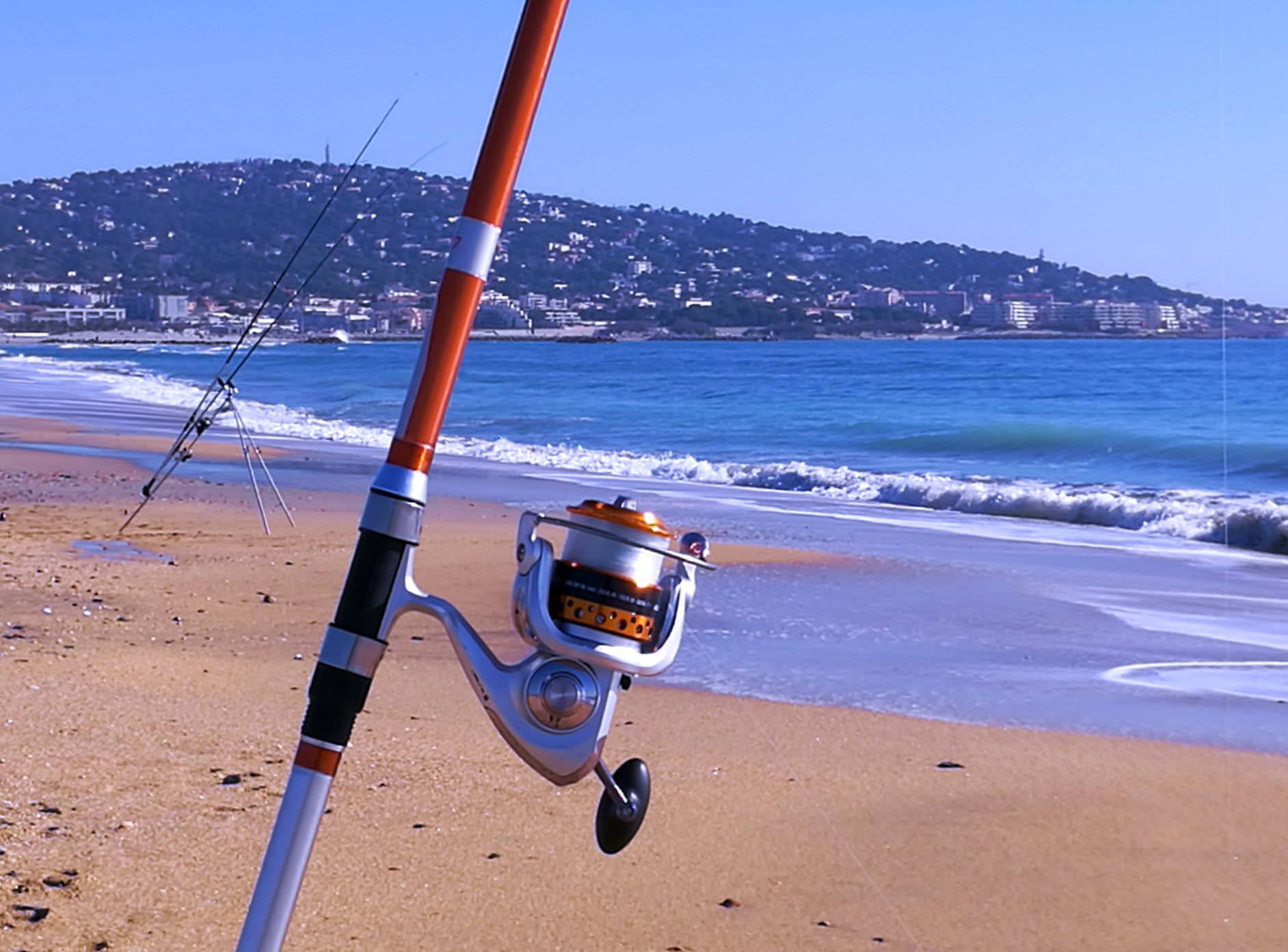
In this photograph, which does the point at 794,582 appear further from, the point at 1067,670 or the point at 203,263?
the point at 203,263

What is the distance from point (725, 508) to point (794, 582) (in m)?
6.34

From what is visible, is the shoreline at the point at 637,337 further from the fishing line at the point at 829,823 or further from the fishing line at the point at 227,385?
the fishing line at the point at 829,823

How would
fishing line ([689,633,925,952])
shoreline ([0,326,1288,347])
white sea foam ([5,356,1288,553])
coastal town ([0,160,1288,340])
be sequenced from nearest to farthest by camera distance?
1. fishing line ([689,633,925,952])
2. coastal town ([0,160,1288,340])
3. white sea foam ([5,356,1288,553])
4. shoreline ([0,326,1288,347])

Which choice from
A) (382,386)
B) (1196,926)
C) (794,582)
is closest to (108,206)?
(794,582)

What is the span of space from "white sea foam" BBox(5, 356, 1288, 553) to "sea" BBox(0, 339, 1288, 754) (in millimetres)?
57

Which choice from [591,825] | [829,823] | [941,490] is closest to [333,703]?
[591,825]

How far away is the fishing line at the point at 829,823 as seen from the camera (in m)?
4.05

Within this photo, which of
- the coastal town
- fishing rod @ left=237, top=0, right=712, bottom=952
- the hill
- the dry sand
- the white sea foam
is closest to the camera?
fishing rod @ left=237, top=0, right=712, bottom=952

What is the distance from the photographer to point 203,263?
12.4 metres

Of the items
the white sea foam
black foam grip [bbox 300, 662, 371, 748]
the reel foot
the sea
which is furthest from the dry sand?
the white sea foam

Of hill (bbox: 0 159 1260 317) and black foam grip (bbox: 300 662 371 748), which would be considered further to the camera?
hill (bbox: 0 159 1260 317)

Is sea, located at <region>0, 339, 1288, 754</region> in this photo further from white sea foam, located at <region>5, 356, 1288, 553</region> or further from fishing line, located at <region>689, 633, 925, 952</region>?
fishing line, located at <region>689, 633, 925, 952</region>

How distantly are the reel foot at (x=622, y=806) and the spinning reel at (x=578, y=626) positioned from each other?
5cm

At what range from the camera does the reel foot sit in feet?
6.37
